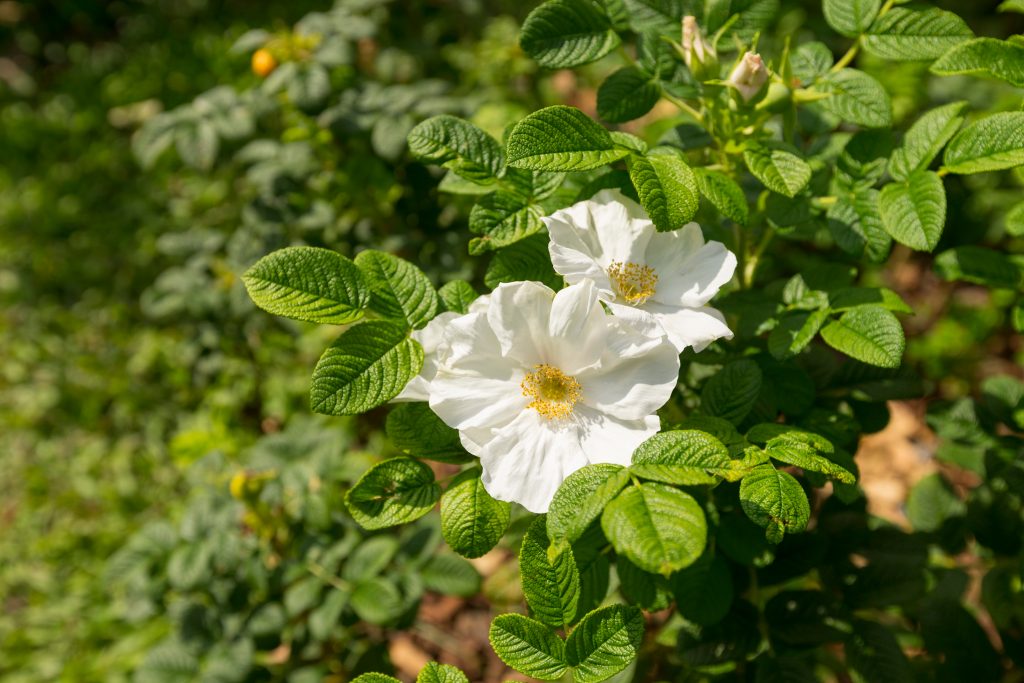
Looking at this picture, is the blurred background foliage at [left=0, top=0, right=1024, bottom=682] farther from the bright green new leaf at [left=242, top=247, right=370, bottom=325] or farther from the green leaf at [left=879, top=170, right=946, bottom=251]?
the bright green new leaf at [left=242, top=247, right=370, bottom=325]

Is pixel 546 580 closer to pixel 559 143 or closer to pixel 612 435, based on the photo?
pixel 612 435

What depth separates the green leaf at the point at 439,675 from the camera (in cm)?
97

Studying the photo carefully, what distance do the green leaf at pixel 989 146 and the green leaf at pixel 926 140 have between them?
3cm

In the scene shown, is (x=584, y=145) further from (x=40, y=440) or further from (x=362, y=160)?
(x=40, y=440)

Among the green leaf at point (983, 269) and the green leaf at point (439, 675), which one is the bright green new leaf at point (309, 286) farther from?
the green leaf at point (983, 269)

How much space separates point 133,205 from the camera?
10.4ft

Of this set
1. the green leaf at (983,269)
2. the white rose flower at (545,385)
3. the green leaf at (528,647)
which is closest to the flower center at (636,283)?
the white rose flower at (545,385)

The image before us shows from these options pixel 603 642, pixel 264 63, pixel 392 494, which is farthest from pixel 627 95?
pixel 264 63

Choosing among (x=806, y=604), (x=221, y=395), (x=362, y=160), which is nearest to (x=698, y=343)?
(x=806, y=604)

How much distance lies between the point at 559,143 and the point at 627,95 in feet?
0.88

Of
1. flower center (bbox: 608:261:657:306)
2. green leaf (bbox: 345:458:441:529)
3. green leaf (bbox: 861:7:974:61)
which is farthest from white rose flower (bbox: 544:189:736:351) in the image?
green leaf (bbox: 861:7:974:61)

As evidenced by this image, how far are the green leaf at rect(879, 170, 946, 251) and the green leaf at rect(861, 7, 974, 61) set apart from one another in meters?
0.20

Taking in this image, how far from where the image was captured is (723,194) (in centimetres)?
110

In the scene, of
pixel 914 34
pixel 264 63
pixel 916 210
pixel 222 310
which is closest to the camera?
pixel 916 210
